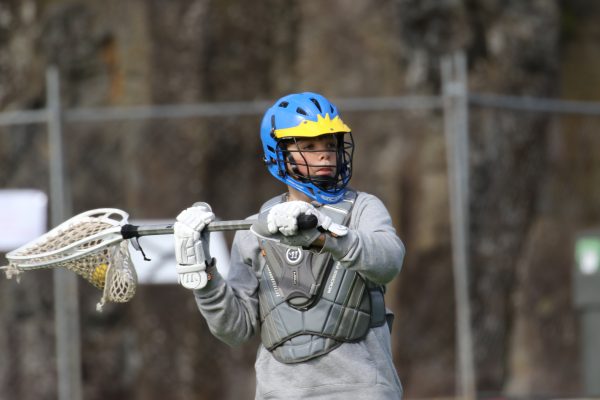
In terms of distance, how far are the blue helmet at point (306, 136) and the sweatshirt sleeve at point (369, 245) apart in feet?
0.38

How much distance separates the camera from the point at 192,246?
4.26m

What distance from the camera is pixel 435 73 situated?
9.63 m

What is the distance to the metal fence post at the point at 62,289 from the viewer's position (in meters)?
8.32

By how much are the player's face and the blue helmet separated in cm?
1

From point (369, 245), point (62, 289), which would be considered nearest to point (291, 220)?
point (369, 245)

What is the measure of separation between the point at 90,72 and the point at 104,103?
1.04 ft

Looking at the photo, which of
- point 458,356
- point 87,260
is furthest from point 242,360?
point 87,260

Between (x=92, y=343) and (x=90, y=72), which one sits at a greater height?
(x=90, y=72)

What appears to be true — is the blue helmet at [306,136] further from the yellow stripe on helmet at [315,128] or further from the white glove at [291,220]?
the white glove at [291,220]

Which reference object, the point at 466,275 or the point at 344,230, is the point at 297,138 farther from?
the point at 466,275

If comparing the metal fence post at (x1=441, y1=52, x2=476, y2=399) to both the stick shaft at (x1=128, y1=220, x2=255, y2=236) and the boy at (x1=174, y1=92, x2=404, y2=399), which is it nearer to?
the boy at (x1=174, y1=92, x2=404, y2=399)


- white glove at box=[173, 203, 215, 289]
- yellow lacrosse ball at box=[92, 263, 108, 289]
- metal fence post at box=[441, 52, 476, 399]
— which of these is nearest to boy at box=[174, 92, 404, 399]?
white glove at box=[173, 203, 215, 289]

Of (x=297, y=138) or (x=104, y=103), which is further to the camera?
(x=104, y=103)

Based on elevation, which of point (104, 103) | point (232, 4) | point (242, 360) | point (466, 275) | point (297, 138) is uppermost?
point (232, 4)
